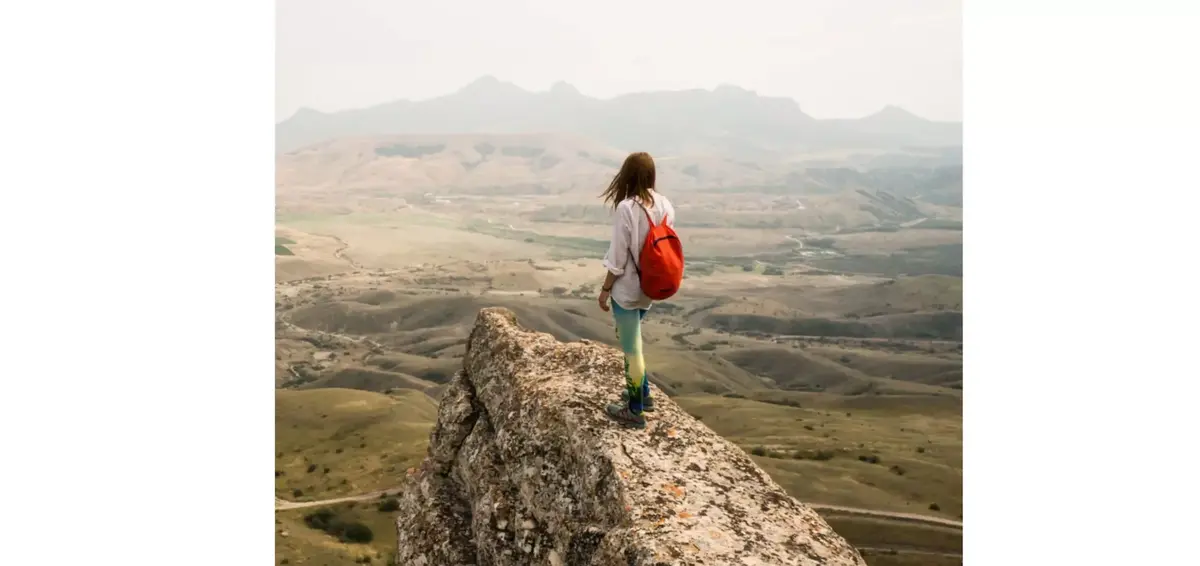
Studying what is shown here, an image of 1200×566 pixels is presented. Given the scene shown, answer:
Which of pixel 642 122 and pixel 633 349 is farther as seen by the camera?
pixel 642 122

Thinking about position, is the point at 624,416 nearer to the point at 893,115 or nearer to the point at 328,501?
the point at 328,501

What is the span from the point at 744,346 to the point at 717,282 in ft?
6.68

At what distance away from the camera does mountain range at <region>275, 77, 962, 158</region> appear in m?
21.9

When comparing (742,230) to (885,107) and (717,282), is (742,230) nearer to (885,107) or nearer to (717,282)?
(717,282)

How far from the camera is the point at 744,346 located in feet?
72.6

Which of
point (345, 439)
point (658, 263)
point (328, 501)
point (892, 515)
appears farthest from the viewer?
point (345, 439)

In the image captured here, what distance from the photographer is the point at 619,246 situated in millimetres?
6430

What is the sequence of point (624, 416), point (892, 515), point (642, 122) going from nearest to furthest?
point (624, 416) → point (892, 515) → point (642, 122)

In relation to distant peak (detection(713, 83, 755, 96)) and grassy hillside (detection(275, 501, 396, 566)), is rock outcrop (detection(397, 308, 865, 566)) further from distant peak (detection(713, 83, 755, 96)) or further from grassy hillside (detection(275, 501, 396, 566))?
distant peak (detection(713, 83, 755, 96))

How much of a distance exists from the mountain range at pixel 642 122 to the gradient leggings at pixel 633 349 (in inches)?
620

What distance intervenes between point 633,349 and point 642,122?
1724 centimetres

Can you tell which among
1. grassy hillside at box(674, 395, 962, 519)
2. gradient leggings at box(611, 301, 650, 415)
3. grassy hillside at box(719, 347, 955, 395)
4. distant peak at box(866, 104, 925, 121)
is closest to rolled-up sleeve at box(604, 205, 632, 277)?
gradient leggings at box(611, 301, 650, 415)

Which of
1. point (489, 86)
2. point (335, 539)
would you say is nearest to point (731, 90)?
point (489, 86)

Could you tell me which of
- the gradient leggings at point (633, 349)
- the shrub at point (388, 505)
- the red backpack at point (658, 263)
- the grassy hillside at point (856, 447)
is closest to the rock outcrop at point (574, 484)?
the gradient leggings at point (633, 349)
